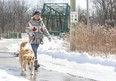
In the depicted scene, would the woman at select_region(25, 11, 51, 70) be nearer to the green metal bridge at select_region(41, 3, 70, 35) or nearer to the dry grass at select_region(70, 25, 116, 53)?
the dry grass at select_region(70, 25, 116, 53)

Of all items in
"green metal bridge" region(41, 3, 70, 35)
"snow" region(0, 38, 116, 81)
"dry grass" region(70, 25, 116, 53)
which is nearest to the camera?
"snow" region(0, 38, 116, 81)

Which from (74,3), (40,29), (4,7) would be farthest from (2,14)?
(40,29)

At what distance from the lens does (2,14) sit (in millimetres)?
76250

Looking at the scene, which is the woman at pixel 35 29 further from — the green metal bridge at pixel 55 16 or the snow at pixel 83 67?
the green metal bridge at pixel 55 16

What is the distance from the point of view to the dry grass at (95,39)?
16.5 m

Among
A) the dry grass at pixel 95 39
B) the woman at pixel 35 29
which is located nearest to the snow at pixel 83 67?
the woman at pixel 35 29

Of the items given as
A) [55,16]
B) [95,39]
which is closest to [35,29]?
[95,39]

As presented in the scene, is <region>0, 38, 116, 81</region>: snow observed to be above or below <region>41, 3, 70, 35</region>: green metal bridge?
below

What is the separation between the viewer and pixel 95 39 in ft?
59.0

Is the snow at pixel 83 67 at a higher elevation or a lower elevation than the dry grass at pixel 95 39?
lower

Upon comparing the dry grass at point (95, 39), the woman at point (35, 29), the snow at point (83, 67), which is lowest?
the snow at point (83, 67)

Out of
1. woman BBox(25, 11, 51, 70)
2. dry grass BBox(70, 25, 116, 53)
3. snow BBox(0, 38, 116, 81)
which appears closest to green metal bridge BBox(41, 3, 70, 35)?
dry grass BBox(70, 25, 116, 53)

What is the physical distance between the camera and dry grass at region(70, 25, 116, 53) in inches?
650

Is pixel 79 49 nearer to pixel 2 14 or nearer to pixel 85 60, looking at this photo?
pixel 85 60
